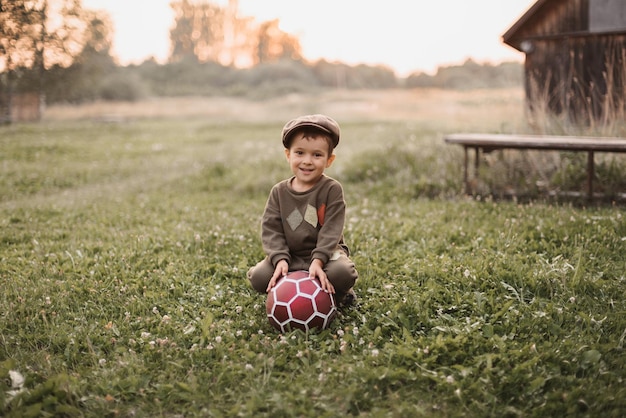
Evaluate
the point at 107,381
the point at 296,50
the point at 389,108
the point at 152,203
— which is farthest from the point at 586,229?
the point at 296,50

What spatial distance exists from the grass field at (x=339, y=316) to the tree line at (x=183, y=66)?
11717 mm

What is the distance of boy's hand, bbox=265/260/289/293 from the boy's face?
786 millimetres

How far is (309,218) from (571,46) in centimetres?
1187

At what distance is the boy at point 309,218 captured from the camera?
→ 14.9 feet

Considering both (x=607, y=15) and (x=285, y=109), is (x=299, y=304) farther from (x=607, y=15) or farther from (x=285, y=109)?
(x=285, y=109)

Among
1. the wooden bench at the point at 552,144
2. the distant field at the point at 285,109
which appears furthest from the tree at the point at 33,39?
the wooden bench at the point at 552,144

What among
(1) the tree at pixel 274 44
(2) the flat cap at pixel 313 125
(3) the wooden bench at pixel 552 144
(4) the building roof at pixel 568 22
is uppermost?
(1) the tree at pixel 274 44

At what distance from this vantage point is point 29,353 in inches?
164

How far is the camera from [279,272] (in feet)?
15.1

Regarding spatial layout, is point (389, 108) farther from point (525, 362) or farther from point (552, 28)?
point (525, 362)

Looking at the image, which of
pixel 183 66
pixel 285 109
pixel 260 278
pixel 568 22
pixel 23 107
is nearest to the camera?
pixel 260 278

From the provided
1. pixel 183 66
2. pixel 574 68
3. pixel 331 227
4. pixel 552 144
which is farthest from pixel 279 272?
pixel 183 66

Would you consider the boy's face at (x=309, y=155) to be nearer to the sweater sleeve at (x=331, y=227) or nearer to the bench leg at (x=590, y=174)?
the sweater sleeve at (x=331, y=227)

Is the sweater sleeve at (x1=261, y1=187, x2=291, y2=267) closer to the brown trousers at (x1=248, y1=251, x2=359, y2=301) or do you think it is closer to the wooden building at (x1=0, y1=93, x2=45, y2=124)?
the brown trousers at (x1=248, y1=251, x2=359, y2=301)
